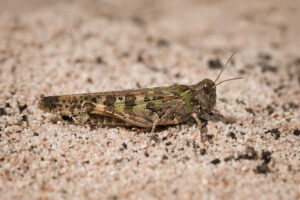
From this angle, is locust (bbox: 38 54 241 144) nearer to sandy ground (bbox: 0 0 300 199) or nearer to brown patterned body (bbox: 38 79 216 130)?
brown patterned body (bbox: 38 79 216 130)

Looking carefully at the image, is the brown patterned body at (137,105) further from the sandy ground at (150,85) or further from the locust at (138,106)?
the sandy ground at (150,85)

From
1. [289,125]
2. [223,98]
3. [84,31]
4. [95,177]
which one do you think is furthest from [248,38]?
[95,177]

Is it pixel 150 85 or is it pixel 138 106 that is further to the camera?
pixel 150 85

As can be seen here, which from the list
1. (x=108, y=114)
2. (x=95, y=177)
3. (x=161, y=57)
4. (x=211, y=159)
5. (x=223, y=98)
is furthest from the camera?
(x=161, y=57)

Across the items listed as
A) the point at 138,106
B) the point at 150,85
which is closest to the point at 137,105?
the point at 138,106

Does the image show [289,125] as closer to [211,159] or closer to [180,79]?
[211,159]

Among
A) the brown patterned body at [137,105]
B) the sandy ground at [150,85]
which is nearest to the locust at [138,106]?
the brown patterned body at [137,105]

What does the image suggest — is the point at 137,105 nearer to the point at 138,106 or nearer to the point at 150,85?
the point at 138,106
